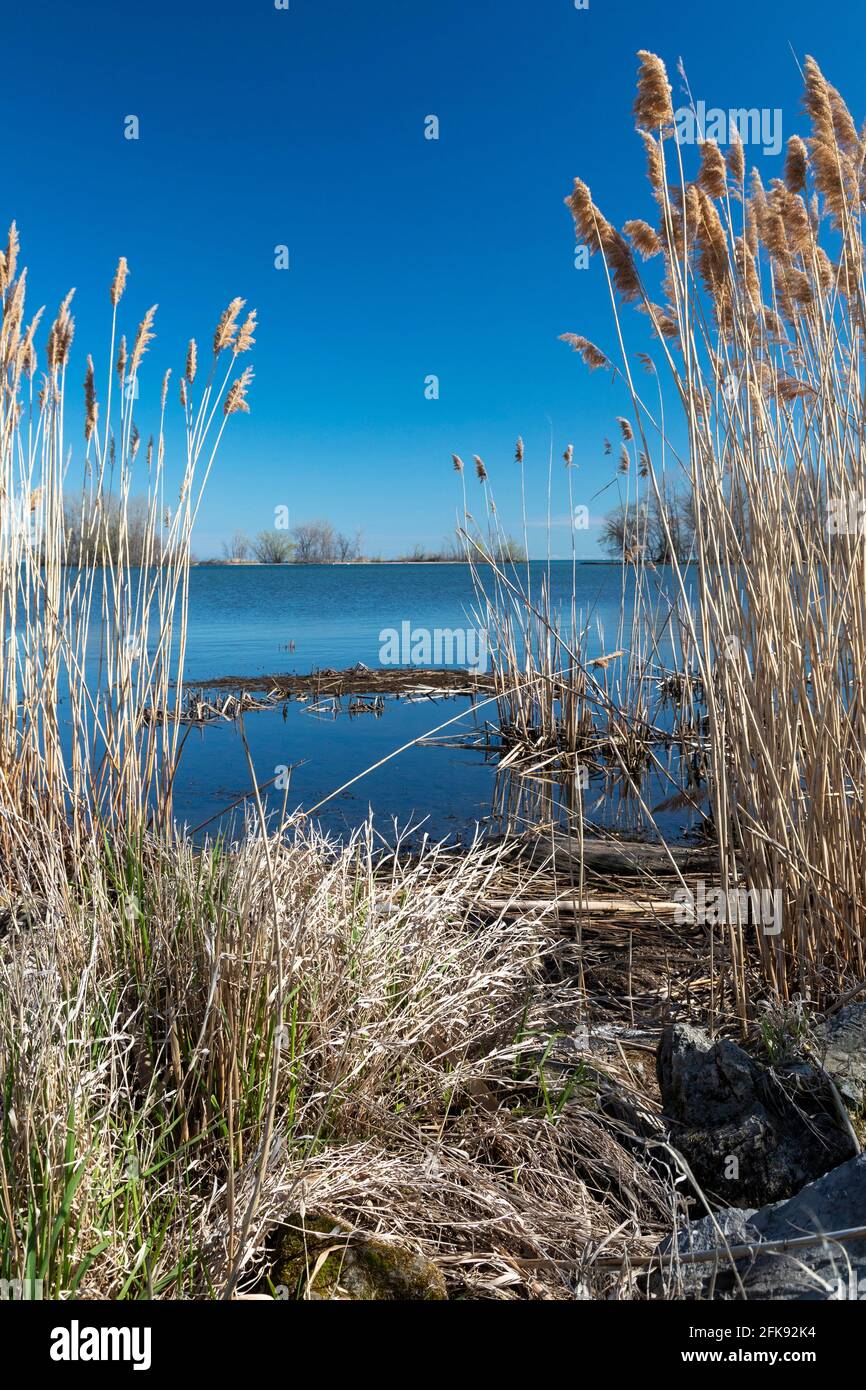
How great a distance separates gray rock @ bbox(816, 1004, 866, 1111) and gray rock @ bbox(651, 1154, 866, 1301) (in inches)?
14.4

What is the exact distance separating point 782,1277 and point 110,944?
141 centimetres

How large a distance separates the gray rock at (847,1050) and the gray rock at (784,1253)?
365 millimetres

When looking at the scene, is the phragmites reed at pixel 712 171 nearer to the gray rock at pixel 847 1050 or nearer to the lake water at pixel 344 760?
the lake water at pixel 344 760

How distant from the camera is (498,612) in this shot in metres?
7.65

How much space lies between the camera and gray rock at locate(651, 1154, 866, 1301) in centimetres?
145

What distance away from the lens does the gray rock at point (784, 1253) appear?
1.45m

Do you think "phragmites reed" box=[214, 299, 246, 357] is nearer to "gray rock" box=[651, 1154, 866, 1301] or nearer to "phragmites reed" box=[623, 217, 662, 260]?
"phragmites reed" box=[623, 217, 662, 260]

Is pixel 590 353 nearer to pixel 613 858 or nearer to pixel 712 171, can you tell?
pixel 712 171

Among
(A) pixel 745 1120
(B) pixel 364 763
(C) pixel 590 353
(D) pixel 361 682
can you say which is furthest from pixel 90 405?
(D) pixel 361 682

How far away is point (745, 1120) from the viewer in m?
1.98

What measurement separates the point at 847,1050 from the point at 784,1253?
0.74 meters

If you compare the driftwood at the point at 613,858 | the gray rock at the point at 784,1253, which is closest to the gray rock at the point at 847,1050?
the gray rock at the point at 784,1253
